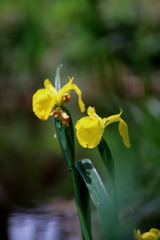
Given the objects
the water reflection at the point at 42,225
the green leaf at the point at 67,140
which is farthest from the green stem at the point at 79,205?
the water reflection at the point at 42,225

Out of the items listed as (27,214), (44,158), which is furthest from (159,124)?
(44,158)

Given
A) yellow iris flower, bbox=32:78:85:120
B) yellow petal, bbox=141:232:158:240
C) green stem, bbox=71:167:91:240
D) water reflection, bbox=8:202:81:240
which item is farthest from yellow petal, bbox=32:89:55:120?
water reflection, bbox=8:202:81:240

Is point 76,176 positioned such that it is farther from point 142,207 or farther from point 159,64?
point 159,64

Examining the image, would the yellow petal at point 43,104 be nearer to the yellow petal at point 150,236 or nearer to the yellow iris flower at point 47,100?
the yellow iris flower at point 47,100

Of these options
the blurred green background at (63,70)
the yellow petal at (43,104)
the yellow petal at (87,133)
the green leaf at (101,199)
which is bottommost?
the green leaf at (101,199)

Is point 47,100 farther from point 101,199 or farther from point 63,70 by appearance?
point 63,70
